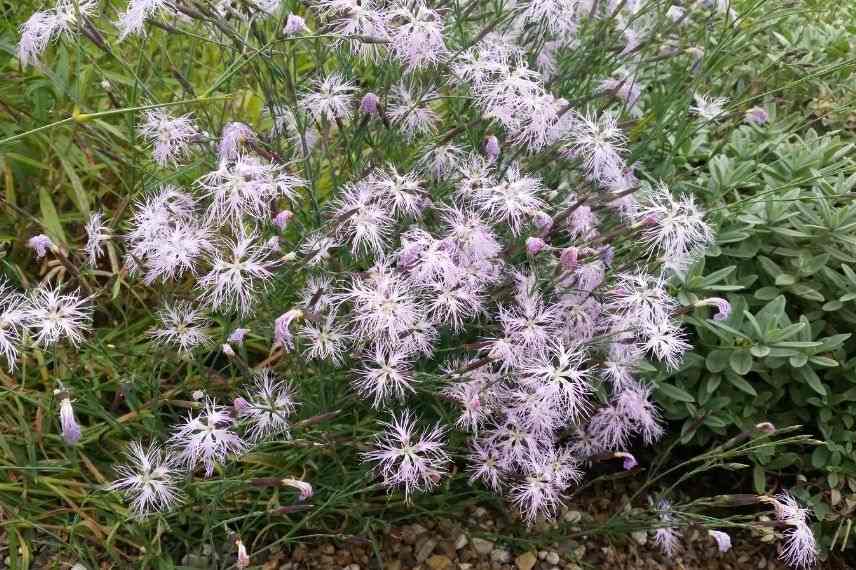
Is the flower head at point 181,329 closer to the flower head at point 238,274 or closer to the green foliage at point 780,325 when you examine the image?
the flower head at point 238,274

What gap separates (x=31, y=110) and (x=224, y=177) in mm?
1302

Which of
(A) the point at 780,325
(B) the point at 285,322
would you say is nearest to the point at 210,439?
(B) the point at 285,322

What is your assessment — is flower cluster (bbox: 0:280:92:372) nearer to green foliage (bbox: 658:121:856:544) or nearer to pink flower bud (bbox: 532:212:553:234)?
pink flower bud (bbox: 532:212:553:234)

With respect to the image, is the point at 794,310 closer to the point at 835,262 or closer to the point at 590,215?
the point at 835,262

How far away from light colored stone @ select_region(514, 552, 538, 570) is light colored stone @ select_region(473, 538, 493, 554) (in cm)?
8

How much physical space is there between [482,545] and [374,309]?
3.15ft

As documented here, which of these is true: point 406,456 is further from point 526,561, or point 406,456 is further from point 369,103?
point 369,103

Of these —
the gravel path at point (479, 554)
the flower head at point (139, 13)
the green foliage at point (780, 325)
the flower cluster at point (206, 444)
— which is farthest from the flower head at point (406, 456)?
the flower head at point (139, 13)

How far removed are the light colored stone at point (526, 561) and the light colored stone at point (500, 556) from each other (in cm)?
3

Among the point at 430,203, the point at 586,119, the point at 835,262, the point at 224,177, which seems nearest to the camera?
the point at 224,177

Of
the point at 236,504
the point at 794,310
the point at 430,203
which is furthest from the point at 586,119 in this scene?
the point at 236,504

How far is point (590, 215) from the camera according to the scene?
222 centimetres

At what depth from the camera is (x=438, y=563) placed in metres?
2.41

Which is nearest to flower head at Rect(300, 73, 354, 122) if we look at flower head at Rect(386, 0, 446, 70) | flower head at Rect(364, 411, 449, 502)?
flower head at Rect(386, 0, 446, 70)
